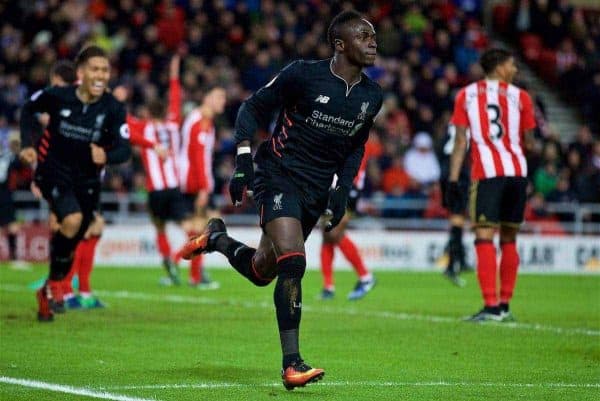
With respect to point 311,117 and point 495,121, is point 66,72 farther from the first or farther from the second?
point 311,117

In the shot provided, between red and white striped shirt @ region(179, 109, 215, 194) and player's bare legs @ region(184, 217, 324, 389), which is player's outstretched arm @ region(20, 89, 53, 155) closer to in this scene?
player's bare legs @ region(184, 217, 324, 389)

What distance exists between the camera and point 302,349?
9367mm

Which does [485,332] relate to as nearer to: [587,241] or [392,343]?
[392,343]

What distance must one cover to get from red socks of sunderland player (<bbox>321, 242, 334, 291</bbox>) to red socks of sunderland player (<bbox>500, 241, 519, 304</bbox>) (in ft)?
9.18

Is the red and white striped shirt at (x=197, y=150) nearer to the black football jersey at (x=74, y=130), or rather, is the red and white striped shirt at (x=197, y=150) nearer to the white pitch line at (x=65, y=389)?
the black football jersey at (x=74, y=130)

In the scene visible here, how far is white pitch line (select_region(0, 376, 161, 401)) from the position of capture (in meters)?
6.77

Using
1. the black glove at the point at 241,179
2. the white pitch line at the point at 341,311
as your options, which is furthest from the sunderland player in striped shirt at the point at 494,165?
the black glove at the point at 241,179

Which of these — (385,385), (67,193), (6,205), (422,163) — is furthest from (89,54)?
(422,163)

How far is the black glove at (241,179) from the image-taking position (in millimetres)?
7453

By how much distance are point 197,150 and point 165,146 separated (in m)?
0.43

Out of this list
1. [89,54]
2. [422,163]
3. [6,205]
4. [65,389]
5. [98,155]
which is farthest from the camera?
[422,163]

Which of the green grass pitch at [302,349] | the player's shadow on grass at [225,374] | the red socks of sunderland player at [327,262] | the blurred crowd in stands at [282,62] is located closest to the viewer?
the green grass pitch at [302,349]

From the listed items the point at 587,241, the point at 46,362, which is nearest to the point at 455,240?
the point at 587,241

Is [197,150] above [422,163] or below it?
above
